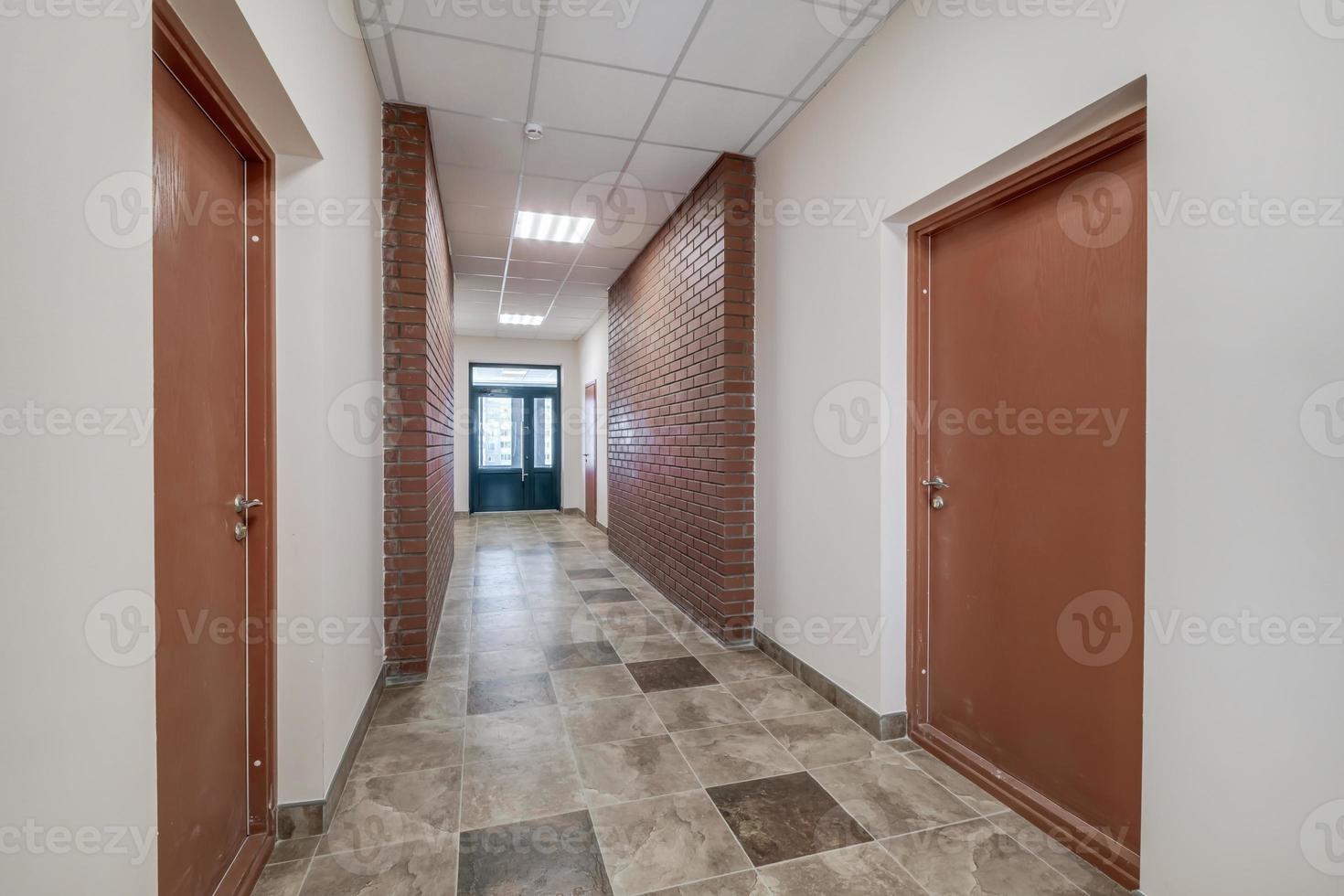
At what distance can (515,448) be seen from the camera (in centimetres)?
982

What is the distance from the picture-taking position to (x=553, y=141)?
342 centimetres

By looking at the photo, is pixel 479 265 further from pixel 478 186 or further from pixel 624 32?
pixel 624 32

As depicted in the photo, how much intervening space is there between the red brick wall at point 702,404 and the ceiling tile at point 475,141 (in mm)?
1231

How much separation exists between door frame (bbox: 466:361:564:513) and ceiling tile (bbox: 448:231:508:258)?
414 cm

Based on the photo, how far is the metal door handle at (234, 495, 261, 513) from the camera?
1.67 m

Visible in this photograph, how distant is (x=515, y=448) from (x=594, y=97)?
7.42m

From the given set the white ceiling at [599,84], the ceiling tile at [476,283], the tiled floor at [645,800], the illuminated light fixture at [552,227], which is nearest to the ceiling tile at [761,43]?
the white ceiling at [599,84]

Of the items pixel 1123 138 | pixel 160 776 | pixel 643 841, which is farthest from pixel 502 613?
pixel 1123 138

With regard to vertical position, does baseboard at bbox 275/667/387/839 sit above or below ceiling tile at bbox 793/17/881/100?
below

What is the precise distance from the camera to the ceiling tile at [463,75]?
2568 millimetres

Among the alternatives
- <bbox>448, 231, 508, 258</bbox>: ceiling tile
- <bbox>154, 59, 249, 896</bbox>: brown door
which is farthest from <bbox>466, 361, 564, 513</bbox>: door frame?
<bbox>154, 59, 249, 896</bbox>: brown door

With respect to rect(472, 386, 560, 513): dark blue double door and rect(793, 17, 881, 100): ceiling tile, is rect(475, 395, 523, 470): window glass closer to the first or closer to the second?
rect(472, 386, 560, 513): dark blue double door

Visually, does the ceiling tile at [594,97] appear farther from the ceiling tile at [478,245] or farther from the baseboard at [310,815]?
the baseboard at [310,815]

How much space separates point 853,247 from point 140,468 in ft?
8.32
